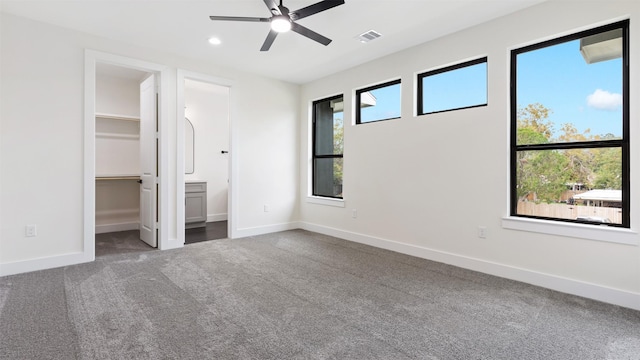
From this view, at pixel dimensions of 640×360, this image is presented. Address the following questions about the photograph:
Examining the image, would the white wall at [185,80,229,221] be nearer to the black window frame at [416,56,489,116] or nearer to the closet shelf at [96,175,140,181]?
the closet shelf at [96,175,140,181]

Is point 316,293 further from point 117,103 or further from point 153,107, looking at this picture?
point 117,103

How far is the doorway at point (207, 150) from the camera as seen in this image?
19.3ft

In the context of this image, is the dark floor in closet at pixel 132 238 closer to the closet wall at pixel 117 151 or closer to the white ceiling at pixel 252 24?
the closet wall at pixel 117 151

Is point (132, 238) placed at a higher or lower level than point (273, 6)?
lower

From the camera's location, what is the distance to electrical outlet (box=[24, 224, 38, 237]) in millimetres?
3320

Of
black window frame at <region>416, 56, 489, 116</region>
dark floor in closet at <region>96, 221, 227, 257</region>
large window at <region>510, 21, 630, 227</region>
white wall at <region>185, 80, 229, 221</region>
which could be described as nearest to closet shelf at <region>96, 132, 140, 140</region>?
white wall at <region>185, 80, 229, 221</region>

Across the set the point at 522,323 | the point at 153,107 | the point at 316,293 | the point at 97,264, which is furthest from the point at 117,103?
the point at 522,323

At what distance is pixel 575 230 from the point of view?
2787 millimetres

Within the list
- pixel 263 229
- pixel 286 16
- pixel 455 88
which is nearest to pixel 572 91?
pixel 455 88

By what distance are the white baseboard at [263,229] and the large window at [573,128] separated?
360cm

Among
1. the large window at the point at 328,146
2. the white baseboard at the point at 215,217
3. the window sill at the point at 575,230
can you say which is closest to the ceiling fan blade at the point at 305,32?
the large window at the point at 328,146

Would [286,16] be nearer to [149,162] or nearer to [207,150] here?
[149,162]

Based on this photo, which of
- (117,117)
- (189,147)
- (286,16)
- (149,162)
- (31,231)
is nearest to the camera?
(286,16)

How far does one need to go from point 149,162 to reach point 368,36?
347cm
